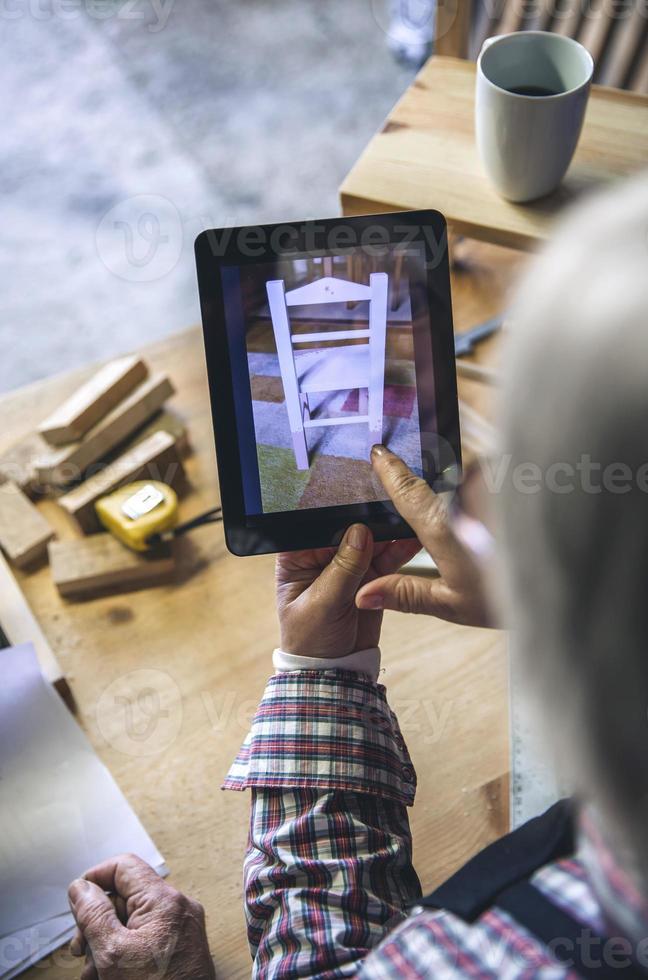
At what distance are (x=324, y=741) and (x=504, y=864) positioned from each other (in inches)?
7.2

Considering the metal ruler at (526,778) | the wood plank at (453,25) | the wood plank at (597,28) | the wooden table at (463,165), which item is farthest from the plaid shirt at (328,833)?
the wood plank at (597,28)

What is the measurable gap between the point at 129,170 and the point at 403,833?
1.62m

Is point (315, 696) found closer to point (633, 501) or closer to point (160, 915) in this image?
point (160, 915)

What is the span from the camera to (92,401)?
881 mm

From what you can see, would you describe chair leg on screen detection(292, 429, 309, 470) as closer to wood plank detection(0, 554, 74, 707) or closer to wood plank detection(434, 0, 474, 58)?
wood plank detection(0, 554, 74, 707)

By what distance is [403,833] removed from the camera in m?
0.60

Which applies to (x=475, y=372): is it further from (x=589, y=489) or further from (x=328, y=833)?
(x=589, y=489)

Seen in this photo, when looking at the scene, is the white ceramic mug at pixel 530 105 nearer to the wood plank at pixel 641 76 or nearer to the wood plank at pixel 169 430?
the wood plank at pixel 169 430

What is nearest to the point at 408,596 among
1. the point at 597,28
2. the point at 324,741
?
the point at 324,741

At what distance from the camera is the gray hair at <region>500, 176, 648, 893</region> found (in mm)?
260

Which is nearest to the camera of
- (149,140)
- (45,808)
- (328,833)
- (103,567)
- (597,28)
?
(328,833)

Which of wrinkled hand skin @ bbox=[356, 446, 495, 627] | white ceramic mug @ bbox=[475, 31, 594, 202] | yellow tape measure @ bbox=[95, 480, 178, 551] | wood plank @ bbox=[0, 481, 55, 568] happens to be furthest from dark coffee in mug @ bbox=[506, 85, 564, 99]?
wood plank @ bbox=[0, 481, 55, 568]

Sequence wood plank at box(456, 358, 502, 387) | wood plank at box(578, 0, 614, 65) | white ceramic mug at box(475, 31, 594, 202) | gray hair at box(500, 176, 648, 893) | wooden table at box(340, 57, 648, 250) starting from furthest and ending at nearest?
1. wood plank at box(578, 0, 614, 65)
2. wood plank at box(456, 358, 502, 387)
3. wooden table at box(340, 57, 648, 250)
4. white ceramic mug at box(475, 31, 594, 202)
5. gray hair at box(500, 176, 648, 893)

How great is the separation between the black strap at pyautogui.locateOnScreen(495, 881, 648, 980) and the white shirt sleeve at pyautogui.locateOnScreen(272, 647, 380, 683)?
24cm
